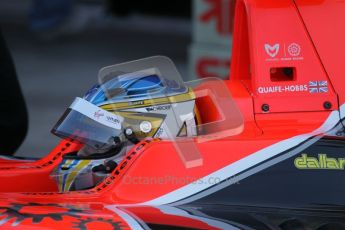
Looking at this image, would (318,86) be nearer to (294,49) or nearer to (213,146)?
(294,49)

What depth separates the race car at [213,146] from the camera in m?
2.63

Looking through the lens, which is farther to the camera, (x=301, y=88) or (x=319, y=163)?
(x=301, y=88)

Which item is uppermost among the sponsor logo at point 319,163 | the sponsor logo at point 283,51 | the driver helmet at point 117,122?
the sponsor logo at point 283,51

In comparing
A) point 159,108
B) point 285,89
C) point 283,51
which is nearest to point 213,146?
point 159,108

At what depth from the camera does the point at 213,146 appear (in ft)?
8.92

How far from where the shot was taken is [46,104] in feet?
21.4

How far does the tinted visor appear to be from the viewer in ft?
9.28

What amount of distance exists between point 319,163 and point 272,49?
0.50 metres

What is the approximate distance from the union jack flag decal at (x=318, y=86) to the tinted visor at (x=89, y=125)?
0.75m

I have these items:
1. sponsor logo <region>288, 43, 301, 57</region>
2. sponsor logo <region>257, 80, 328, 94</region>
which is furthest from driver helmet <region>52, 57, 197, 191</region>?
sponsor logo <region>288, 43, 301, 57</region>

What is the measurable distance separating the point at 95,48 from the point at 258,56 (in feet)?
21.0

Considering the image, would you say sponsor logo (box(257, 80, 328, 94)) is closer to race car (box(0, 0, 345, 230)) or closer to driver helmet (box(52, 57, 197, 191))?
race car (box(0, 0, 345, 230))

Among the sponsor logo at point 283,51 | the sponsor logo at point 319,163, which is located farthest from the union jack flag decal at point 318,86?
the sponsor logo at point 319,163

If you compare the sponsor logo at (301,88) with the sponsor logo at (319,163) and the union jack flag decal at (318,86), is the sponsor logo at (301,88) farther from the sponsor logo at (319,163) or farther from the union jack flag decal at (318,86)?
the sponsor logo at (319,163)
